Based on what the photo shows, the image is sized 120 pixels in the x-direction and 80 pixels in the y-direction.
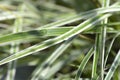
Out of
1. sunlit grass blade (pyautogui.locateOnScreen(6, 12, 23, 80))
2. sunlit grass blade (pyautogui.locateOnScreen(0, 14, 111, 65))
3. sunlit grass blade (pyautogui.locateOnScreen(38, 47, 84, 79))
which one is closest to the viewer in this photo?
sunlit grass blade (pyautogui.locateOnScreen(0, 14, 111, 65))

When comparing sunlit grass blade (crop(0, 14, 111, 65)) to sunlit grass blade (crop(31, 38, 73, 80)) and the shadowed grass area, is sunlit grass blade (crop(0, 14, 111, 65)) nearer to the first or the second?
the shadowed grass area

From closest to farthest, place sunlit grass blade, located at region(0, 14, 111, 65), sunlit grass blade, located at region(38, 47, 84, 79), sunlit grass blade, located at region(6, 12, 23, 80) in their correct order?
sunlit grass blade, located at region(0, 14, 111, 65) → sunlit grass blade, located at region(6, 12, 23, 80) → sunlit grass blade, located at region(38, 47, 84, 79)

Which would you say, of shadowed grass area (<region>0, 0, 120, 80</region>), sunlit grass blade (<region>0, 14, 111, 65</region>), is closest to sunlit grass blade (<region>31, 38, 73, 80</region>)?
shadowed grass area (<region>0, 0, 120, 80</region>)

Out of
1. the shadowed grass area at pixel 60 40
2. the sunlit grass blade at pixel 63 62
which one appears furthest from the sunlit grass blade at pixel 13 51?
the sunlit grass blade at pixel 63 62

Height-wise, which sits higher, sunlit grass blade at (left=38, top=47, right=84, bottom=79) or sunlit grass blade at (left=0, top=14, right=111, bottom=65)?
sunlit grass blade at (left=0, top=14, right=111, bottom=65)

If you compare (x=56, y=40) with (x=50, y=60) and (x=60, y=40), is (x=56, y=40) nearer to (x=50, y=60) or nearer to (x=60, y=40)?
(x=60, y=40)

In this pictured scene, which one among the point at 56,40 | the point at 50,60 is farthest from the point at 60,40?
the point at 50,60

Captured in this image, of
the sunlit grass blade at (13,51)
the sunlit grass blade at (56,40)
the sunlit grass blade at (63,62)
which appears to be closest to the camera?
the sunlit grass blade at (56,40)

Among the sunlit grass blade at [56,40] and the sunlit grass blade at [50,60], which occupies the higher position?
the sunlit grass blade at [56,40]

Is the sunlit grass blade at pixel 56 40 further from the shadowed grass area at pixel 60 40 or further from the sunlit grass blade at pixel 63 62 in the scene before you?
A: the sunlit grass blade at pixel 63 62

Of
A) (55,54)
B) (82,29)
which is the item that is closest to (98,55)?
(82,29)

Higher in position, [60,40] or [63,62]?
[60,40]
